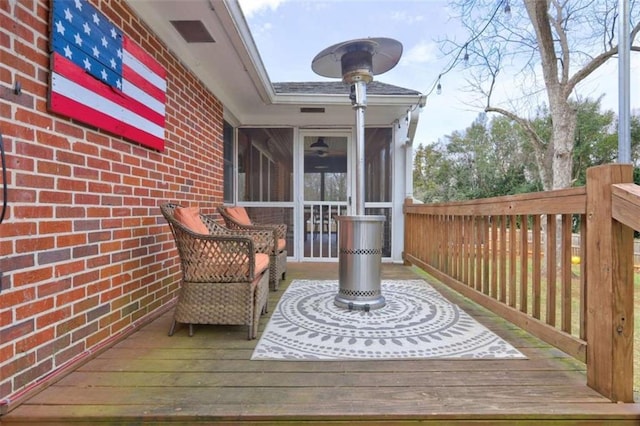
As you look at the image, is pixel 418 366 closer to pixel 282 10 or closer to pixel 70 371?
pixel 70 371

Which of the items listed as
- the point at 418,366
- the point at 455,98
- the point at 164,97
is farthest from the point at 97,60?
the point at 455,98

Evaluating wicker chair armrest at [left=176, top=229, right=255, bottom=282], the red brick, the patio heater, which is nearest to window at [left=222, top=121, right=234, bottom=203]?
the patio heater

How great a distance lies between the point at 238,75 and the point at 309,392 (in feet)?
9.99

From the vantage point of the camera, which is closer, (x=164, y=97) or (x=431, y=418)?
(x=431, y=418)

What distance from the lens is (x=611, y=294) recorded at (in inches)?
53.5

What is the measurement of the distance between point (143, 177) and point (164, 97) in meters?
0.69

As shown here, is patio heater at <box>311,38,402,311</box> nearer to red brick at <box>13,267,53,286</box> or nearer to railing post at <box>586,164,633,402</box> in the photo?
railing post at <box>586,164,633,402</box>

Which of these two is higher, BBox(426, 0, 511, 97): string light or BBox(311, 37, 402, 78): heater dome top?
BBox(426, 0, 511, 97): string light

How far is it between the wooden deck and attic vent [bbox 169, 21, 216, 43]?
2.23 m

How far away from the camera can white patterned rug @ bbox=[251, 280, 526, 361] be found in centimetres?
184

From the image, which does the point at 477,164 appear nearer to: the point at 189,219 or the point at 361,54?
the point at 361,54

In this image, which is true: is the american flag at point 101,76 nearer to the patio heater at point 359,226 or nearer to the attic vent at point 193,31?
the attic vent at point 193,31

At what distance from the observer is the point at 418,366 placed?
1684mm

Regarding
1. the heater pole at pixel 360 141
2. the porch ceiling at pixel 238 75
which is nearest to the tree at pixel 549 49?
the porch ceiling at pixel 238 75
